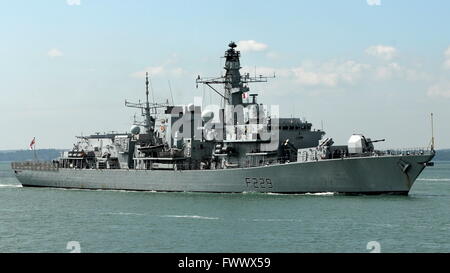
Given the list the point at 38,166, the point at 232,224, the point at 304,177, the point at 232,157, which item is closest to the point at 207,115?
the point at 232,157

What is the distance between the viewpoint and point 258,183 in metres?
41.1

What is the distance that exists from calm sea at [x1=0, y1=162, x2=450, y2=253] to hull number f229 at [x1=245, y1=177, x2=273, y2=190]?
918mm

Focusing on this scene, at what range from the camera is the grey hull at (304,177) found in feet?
123

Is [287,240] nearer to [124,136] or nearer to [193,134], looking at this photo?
[193,134]

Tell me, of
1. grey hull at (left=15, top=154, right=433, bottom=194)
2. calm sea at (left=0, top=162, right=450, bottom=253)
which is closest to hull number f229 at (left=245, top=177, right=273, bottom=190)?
grey hull at (left=15, top=154, right=433, bottom=194)

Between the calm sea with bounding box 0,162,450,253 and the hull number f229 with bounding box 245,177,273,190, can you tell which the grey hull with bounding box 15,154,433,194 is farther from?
the calm sea with bounding box 0,162,450,253

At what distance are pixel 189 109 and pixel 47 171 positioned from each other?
1761 centimetres

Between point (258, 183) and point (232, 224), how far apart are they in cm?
1242

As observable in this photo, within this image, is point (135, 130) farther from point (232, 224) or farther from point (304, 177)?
point (232, 224)

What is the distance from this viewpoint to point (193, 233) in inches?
1036

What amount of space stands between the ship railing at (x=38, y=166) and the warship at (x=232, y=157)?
1.41ft

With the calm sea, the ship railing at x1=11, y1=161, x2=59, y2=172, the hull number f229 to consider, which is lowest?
the calm sea

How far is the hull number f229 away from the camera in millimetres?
40625
